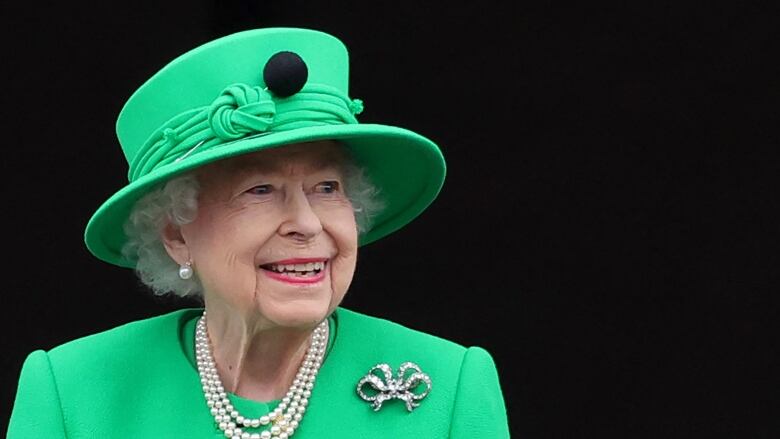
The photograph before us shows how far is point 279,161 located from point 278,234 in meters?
0.12

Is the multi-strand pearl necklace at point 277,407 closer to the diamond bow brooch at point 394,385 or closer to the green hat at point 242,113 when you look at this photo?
the diamond bow brooch at point 394,385

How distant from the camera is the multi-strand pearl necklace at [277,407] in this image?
A: 370cm

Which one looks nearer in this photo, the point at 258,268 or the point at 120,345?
the point at 258,268

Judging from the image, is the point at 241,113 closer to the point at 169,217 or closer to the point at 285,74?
the point at 285,74

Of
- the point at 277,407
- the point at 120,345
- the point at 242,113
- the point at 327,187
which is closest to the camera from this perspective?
the point at 242,113

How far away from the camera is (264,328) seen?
12.0 feet

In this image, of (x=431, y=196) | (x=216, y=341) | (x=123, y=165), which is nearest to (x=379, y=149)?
(x=431, y=196)

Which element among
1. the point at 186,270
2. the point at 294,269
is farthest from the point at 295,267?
the point at 186,270

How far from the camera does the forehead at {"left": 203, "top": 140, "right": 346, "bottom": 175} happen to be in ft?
11.6

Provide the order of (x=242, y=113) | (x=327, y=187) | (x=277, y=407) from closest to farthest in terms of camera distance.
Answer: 1. (x=242, y=113)
2. (x=327, y=187)
3. (x=277, y=407)

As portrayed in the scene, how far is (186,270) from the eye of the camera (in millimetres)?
3682

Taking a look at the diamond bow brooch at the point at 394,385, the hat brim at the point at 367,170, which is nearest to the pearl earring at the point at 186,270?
the hat brim at the point at 367,170

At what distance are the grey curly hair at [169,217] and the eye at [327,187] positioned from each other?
56 mm

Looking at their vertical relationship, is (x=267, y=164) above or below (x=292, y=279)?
above
